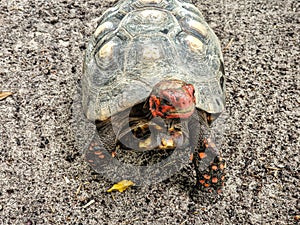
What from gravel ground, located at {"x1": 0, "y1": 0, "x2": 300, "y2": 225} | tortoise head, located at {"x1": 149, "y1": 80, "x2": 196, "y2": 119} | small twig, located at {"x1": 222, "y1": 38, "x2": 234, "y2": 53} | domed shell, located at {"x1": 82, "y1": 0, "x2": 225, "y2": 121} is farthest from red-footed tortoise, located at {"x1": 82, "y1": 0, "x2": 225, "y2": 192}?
small twig, located at {"x1": 222, "y1": 38, "x2": 234, "y2": 53}

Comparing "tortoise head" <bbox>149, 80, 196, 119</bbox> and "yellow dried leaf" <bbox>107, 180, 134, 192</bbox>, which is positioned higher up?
"tortoise head" <bbox>149, 80, 196, 119</bbox>

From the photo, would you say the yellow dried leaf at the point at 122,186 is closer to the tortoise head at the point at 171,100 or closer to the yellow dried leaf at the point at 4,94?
the tortoise head at the point at 171,100

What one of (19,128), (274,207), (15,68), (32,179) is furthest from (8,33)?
(274,207)

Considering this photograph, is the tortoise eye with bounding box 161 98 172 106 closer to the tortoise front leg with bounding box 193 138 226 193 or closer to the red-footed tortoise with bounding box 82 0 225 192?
the red-footed tortoise with bounding box 82 0 225 192

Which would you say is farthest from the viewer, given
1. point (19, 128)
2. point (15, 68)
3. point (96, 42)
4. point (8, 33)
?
point (8, 33)

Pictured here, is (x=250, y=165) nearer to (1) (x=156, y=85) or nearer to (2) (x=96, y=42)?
(1) (x=156, y=85)

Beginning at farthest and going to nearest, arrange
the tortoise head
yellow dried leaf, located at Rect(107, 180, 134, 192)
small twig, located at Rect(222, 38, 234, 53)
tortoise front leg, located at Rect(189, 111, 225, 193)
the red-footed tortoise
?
small twig, located at Rect(222, 38, 234, 53) → yellow dried leaf, located at Rect(107, 180, 134, 192) → tortoise front leg, located at Rect(189, 111, 225, 193) → the red-footed tortoise → the tortoise head

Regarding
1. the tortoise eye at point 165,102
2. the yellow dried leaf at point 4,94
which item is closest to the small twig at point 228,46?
the tortoise eye at point 165,102
